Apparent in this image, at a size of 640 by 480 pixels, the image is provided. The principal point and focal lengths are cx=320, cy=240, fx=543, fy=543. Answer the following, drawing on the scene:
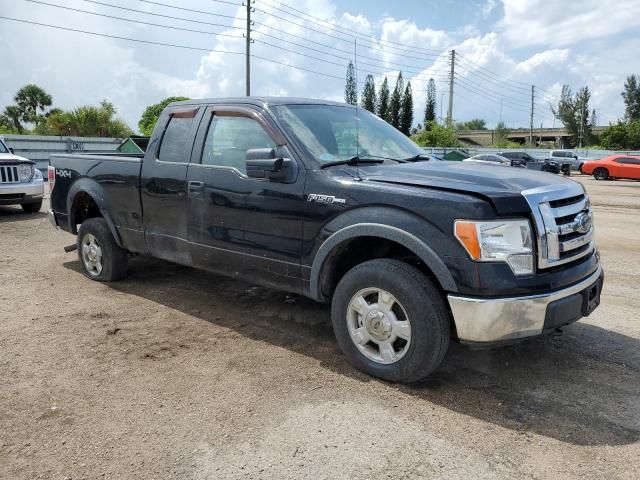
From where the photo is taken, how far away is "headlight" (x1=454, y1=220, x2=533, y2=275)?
126 inches

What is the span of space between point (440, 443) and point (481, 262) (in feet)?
3.44

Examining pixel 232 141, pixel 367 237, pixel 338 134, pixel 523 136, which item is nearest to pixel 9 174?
pixel 232 141

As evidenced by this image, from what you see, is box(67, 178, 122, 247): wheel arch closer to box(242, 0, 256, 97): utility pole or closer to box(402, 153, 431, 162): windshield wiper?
box(402, 153, 431, 162): windshield wiper

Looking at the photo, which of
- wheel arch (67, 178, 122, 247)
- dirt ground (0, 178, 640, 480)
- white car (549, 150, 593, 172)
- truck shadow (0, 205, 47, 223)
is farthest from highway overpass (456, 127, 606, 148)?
dirt ground (0, 178, 640, 480)

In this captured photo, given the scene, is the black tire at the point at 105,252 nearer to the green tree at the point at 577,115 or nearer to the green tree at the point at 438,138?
→ the green tree at the point at 438,138

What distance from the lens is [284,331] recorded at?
→ 465 cm

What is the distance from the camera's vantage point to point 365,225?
3598mm

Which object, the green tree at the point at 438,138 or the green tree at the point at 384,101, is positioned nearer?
the green tree at the point at 438,138

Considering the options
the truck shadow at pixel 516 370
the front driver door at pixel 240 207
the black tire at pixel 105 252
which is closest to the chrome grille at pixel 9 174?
the black tire at pixel 105 252

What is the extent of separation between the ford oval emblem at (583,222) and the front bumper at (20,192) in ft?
35.2

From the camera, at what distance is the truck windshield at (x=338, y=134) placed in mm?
4195

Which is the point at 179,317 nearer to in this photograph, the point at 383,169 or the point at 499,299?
the point at 383,169

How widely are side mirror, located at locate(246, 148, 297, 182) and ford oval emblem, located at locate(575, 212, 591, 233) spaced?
6.52 feet

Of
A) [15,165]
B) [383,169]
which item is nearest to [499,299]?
[383,169]
